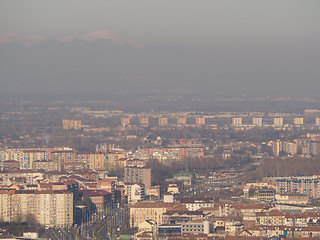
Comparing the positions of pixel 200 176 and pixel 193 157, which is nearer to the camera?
pixel 200 176

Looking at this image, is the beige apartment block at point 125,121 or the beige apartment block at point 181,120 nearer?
the beige apartment block at point 125,121

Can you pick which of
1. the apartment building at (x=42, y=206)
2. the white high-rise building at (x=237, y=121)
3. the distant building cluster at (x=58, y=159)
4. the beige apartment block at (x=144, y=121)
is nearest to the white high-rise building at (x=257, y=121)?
the white high-rise building at (x=237, y=121)

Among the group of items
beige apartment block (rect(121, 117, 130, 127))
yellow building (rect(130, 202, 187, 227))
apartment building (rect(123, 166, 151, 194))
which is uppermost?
beige apartment block (rect(121, 117, 130, 127))

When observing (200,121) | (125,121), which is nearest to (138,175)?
(125,121)

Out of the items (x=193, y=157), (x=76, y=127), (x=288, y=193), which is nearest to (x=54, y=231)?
(x=288, y=193)

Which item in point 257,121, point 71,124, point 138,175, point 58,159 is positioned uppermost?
point 257,121

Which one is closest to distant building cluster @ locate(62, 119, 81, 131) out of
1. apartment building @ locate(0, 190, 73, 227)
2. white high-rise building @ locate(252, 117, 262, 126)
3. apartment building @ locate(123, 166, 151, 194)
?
white high-rise building @ locate(252, 117, 262, 126)

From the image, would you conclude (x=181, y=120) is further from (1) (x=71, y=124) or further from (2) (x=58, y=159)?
(2) (x=58, y=159)

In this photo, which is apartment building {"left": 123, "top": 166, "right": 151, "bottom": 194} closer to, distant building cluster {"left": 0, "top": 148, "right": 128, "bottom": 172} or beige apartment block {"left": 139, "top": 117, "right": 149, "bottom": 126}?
distant building cluster {"left": 0, "top": 148, "right": 128, "bottom": 172}

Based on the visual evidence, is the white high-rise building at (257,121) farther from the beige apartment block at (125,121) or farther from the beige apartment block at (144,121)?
the beige apartment block at (125,121)

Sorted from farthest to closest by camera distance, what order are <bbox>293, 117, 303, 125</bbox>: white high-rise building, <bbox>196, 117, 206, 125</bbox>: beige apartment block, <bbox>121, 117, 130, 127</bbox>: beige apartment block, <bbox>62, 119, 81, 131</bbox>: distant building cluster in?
<bbox>196, 117, 206, 125</bbox>: beige apartment block < <bbox>293, 117, 303, 125</bbox>: white high-rise building < <bbox>121, 117, 130, 127</bbox>: beige apartment block < <bbox>62, 119, 81, 131</bbox>: distant building cluster

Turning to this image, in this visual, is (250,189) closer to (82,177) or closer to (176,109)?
(82,177)
